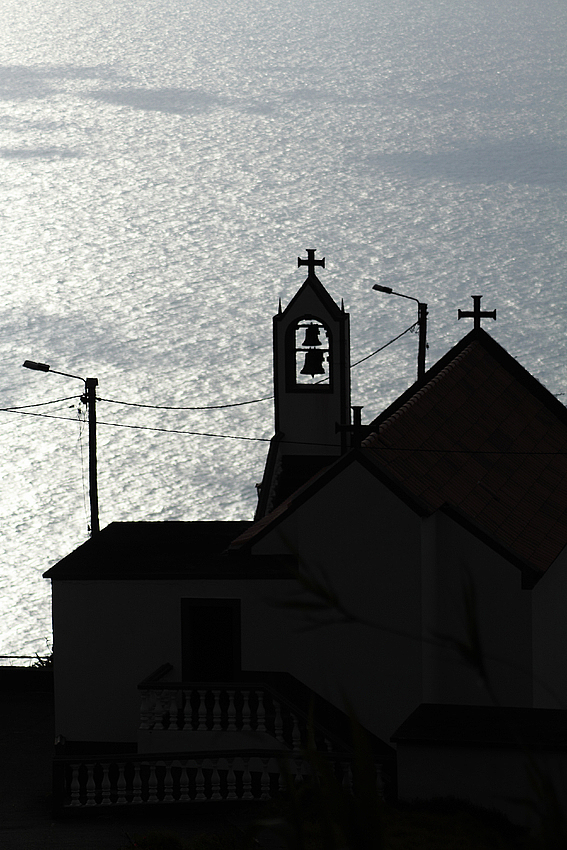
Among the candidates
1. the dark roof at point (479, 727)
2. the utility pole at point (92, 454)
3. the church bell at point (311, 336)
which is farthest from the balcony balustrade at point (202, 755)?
the utility pole at point (92, 454)

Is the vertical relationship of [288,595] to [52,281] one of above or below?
below

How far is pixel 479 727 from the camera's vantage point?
21.3 metres

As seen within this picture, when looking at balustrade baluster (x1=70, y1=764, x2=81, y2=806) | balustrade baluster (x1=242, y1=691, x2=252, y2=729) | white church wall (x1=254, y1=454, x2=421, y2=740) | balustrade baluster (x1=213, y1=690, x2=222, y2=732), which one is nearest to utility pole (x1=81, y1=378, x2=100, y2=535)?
balustrade baluster (x1=213, y1=690, x2=222, y2=732)

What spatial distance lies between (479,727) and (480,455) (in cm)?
749

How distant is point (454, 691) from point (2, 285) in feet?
501

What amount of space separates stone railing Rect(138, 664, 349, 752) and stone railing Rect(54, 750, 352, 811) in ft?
2.45

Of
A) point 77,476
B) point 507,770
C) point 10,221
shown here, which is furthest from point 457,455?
point 10,221

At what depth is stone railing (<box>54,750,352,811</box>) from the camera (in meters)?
21.8

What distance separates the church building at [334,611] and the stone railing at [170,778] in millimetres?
62

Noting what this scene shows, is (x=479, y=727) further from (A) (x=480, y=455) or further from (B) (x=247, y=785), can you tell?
(A) (x=480, y=455)

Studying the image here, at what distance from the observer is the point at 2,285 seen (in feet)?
551

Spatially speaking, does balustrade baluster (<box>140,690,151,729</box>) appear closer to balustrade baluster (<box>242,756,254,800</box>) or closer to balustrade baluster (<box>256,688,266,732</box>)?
balustrade baluster (<box>256,688,266,732</box>)

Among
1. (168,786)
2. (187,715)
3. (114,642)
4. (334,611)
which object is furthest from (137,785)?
(334,611)

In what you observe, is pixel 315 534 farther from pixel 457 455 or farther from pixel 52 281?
pixel 52 281
